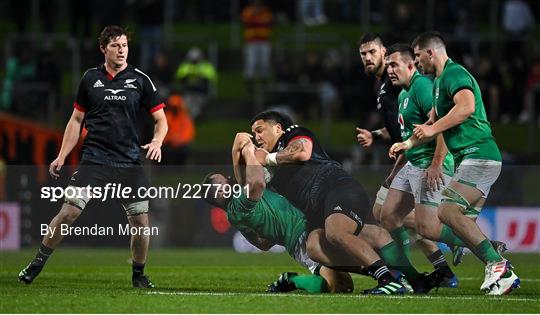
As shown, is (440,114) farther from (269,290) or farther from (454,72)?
(269,290)

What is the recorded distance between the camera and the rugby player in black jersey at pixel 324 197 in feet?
37.5

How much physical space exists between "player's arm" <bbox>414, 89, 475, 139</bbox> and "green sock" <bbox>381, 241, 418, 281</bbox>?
119 centimetres

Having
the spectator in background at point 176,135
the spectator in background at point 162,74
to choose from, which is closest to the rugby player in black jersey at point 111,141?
the spectator in background at point 176,135

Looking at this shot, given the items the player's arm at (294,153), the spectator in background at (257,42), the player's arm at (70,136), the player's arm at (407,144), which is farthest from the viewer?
the spectator in background at (257,42)

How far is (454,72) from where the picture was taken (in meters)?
11.7

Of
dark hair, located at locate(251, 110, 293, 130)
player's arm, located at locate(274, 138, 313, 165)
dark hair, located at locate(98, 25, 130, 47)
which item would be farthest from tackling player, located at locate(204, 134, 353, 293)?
dark hair, located at locate(98, 25, 130, 47)

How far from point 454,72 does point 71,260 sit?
569 centimetres

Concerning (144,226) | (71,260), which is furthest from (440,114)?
(71,260)

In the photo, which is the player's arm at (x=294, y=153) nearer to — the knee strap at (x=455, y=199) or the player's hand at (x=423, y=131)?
the player's hand at (x=423, y=131)

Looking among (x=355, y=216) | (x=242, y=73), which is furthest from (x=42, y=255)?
(x=242, y=73)

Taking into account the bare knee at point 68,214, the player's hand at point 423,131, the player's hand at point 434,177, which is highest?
the player's hand at point 423,131

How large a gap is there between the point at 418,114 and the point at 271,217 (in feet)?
5.93

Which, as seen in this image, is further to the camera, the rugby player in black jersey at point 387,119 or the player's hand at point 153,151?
the rugby player in black jersey at point 387,119

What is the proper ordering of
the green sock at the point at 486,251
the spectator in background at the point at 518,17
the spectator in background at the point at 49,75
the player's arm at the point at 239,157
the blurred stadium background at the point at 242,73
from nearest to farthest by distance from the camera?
the green sock at the point at 486,251, the player's arm at the point at 239,157, the blurred stadium background at the point at 242,73, the spectator in background at the point at 49,75, the spectator in background at the point at 518,17
